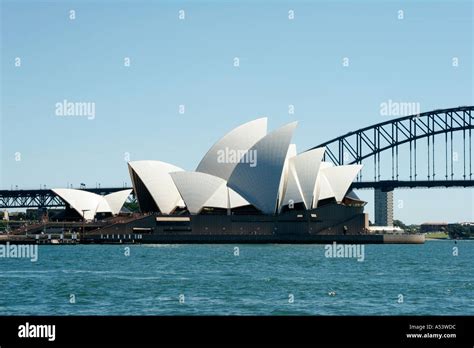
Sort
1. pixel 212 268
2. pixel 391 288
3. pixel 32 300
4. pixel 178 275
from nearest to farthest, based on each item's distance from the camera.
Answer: pixel 32 300, pixel 391 288, pixel 178 275, pixel 212 268

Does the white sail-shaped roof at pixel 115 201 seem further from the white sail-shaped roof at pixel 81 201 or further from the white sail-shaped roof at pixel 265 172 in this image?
the white sail-shaped roof at pixel 265 172

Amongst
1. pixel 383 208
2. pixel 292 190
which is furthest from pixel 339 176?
pixel 383 208

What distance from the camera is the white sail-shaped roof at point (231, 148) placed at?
332 ft

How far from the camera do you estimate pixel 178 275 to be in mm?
46031

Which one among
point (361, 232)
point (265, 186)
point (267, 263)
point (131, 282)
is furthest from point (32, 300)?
point (361, 232)

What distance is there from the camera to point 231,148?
104812 millimetres

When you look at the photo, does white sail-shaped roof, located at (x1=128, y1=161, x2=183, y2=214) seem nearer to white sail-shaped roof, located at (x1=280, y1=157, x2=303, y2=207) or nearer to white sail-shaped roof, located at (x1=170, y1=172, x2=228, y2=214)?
white sail-shaped roof, located at (x1=170, y1=172, x2=228, y2=214)

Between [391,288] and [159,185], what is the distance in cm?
7509

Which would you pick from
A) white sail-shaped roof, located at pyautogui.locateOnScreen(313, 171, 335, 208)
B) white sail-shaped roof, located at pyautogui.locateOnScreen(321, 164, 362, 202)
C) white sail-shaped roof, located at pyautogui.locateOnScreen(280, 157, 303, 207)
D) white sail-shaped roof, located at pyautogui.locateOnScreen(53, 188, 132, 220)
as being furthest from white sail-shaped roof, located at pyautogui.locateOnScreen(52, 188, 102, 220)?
white sail-shaped roof, located at pyautogui.locateOnScreen(321, 164, 362, 202)

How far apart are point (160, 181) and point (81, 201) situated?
18.1 m

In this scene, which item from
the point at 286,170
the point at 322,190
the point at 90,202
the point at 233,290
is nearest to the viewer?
the point at 233,290

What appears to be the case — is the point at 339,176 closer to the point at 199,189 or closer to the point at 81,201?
the point at 199,189

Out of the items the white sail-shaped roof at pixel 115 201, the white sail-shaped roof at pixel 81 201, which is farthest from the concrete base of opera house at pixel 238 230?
the white sail-shaped roof at pixel 115 201
